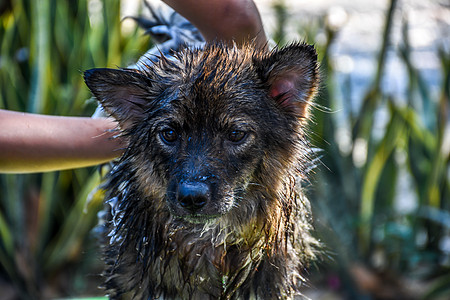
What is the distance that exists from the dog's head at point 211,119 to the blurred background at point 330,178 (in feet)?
6.68

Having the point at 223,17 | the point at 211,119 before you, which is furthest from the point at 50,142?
the point at 223,17

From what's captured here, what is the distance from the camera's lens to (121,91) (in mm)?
2025

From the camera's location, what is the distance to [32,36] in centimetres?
441

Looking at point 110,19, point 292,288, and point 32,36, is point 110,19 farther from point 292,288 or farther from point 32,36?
point 292,288

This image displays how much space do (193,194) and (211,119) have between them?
0.88 feet

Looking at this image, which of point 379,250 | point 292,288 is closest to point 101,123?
point 292,288

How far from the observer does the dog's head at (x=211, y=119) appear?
190cm

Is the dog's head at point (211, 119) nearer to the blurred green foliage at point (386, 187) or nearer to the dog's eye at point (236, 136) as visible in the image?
the dog's eye at point (236, 136)

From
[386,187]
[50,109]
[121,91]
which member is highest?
[121,91]

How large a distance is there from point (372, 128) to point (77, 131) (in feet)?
9.16

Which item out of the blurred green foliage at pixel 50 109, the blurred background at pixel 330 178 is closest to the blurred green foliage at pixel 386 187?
the blurred background at pixel 330 178

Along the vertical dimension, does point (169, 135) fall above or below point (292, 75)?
below

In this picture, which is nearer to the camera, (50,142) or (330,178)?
(50,142)

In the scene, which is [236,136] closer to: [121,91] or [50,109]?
[121,91]
